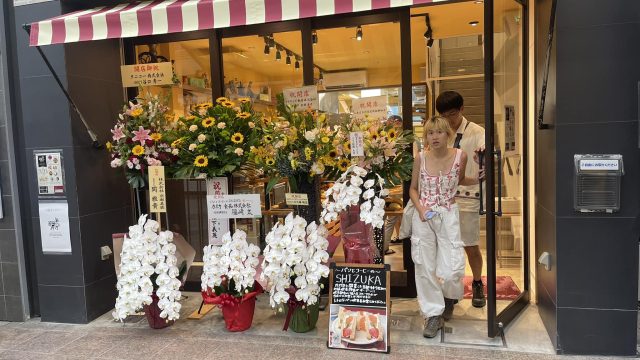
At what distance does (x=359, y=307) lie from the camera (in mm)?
3262

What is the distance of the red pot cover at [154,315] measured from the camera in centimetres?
373

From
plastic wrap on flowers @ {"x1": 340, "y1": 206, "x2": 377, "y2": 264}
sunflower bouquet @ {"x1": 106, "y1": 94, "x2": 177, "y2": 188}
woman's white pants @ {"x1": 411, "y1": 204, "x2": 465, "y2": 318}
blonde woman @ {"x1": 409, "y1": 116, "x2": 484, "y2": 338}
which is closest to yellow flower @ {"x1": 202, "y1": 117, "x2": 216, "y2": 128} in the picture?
sunflower bouquet @ {"x1": 106, "y1": 94, "x2": 177, "y2": 188}

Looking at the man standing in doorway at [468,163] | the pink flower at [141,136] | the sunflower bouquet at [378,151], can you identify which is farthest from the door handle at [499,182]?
the pink flower at [141,136]

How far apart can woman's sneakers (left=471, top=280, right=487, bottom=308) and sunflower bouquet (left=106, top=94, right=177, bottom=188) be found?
2.72 metres

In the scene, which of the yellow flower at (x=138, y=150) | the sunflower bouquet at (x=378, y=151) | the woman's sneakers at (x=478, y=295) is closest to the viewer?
the sunflower bouquet at (x=378, y=151)

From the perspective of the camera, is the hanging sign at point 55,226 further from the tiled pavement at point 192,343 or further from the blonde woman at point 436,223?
the blonde woman at point 436,223

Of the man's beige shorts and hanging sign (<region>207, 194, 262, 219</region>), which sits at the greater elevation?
hanging sign (<region>207, 194, 262, 219</region>)

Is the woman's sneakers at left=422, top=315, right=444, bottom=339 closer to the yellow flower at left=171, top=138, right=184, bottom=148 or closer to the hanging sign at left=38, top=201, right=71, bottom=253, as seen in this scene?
the yellow flower at left=171, top=138, right=184, bottom=148

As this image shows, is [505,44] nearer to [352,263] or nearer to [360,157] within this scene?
[360,157]

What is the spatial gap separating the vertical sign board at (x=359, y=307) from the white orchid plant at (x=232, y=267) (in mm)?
644

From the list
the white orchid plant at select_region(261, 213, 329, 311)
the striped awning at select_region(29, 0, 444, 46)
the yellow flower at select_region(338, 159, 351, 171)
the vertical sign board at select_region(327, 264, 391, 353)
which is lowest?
the vertical sign board at select_region(327, 264, 391, 353)

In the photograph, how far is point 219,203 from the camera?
3.69m

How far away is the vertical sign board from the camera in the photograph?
318 centimetres

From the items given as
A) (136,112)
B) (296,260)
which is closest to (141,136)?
(136,112)
